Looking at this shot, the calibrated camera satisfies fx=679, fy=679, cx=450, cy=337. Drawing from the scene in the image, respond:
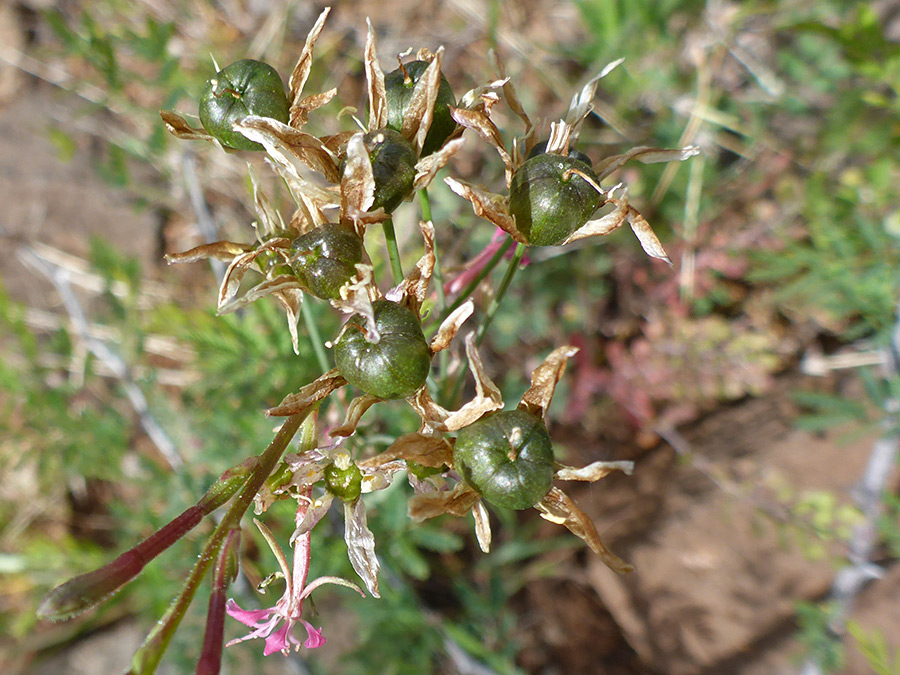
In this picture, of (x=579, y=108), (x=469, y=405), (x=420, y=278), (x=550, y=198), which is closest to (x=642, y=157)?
(x=579, y=108)

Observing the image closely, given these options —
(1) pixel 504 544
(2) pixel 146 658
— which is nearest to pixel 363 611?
(1) pixel 504 544

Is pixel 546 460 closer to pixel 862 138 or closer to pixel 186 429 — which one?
pixel 186 429

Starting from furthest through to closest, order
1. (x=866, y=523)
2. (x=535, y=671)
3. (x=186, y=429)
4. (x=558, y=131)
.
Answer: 1. (x=535, y=671)
2. (x=186, y=429)
3. (x=866, y=523)
4. (x=558, y=131)

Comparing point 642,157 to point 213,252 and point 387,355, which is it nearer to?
point 387,355

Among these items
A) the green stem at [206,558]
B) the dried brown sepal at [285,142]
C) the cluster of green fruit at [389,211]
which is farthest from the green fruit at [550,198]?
the green stem at [206,558]

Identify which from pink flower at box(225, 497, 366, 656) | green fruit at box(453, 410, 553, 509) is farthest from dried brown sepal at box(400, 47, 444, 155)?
pink flower at box(225, 497, 366, 656)

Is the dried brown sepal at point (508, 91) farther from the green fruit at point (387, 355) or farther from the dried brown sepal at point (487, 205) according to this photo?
the green fruit at point (387, 355)
